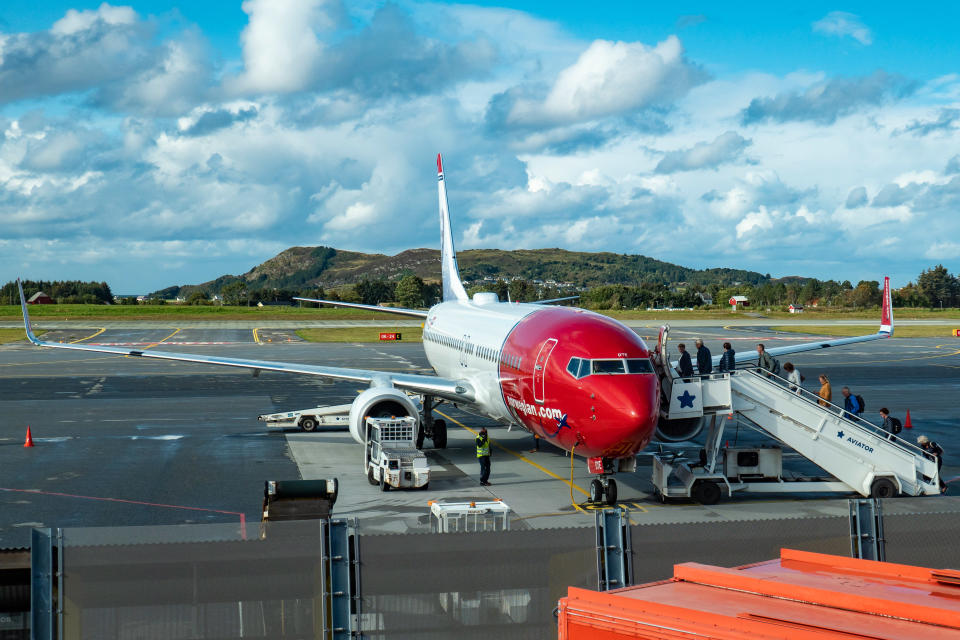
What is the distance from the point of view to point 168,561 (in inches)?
370

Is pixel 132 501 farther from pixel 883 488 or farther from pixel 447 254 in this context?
pixel 447 254

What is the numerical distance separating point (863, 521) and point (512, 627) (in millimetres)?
4573

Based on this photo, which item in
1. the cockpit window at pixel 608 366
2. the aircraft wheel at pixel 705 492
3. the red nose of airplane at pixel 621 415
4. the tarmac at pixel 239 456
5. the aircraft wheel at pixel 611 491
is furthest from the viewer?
the aircraft wheel at pixel 705 492

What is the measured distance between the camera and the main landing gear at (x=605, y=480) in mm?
21344

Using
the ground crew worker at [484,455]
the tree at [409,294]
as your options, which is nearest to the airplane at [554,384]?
the ground crew worker at [484,455]

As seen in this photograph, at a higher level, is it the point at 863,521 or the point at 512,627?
the point at 863,521

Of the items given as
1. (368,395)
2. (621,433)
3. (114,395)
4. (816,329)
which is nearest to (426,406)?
(368,395)

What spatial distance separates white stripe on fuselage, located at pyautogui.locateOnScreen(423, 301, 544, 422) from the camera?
89.1 feet

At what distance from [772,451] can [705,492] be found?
7.80 ft

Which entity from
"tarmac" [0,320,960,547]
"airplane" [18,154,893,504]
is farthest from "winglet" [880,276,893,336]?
"tarmac" [0,320,960,547]

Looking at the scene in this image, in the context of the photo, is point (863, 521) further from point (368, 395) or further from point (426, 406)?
point (426, 406)

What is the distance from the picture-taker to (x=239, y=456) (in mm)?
29312

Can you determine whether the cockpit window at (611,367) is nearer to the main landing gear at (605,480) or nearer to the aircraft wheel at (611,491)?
the main landing gear at (605,480)

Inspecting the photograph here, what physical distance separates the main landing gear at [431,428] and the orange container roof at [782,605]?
23507 millimetres
